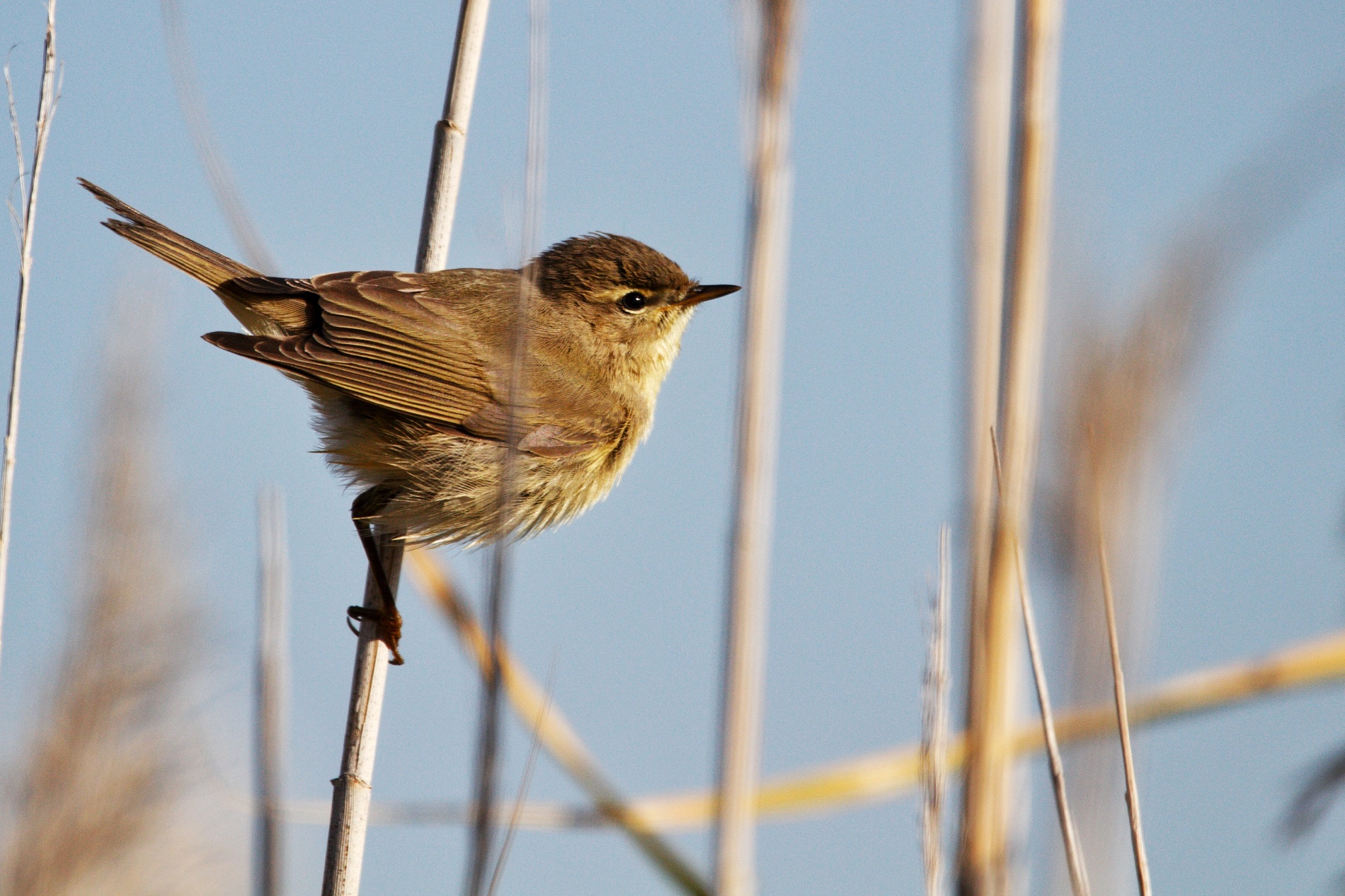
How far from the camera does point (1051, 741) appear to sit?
1494mm

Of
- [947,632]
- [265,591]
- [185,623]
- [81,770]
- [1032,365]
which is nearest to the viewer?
[947,632]

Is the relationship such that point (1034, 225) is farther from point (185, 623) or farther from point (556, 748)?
point (185, 623)

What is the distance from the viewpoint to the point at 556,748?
2025 mm

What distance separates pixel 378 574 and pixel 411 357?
0.69 m

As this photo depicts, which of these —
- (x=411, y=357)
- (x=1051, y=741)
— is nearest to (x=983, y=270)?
(x=1051, y=741)

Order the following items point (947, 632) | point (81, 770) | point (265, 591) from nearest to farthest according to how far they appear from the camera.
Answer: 1. point (947, 632)
2. point (265, 591)
3. point (81, 770)

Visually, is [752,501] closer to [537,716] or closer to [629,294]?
[537,716]

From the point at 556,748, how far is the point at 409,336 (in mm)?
1658

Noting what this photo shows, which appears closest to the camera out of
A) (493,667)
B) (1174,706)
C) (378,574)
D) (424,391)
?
(493,667)

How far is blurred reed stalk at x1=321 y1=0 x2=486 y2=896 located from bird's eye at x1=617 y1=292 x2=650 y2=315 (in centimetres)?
128

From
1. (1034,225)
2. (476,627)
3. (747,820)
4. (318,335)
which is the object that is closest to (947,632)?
(747,820)

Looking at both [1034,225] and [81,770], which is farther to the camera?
[81,770]

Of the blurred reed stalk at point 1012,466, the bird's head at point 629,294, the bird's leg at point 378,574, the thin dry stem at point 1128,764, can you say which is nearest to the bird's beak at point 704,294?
the bird's head at point 629,294

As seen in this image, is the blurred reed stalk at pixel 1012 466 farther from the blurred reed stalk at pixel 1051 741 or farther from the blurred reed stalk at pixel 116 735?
the blurred reed stalk at pixel 116 735
